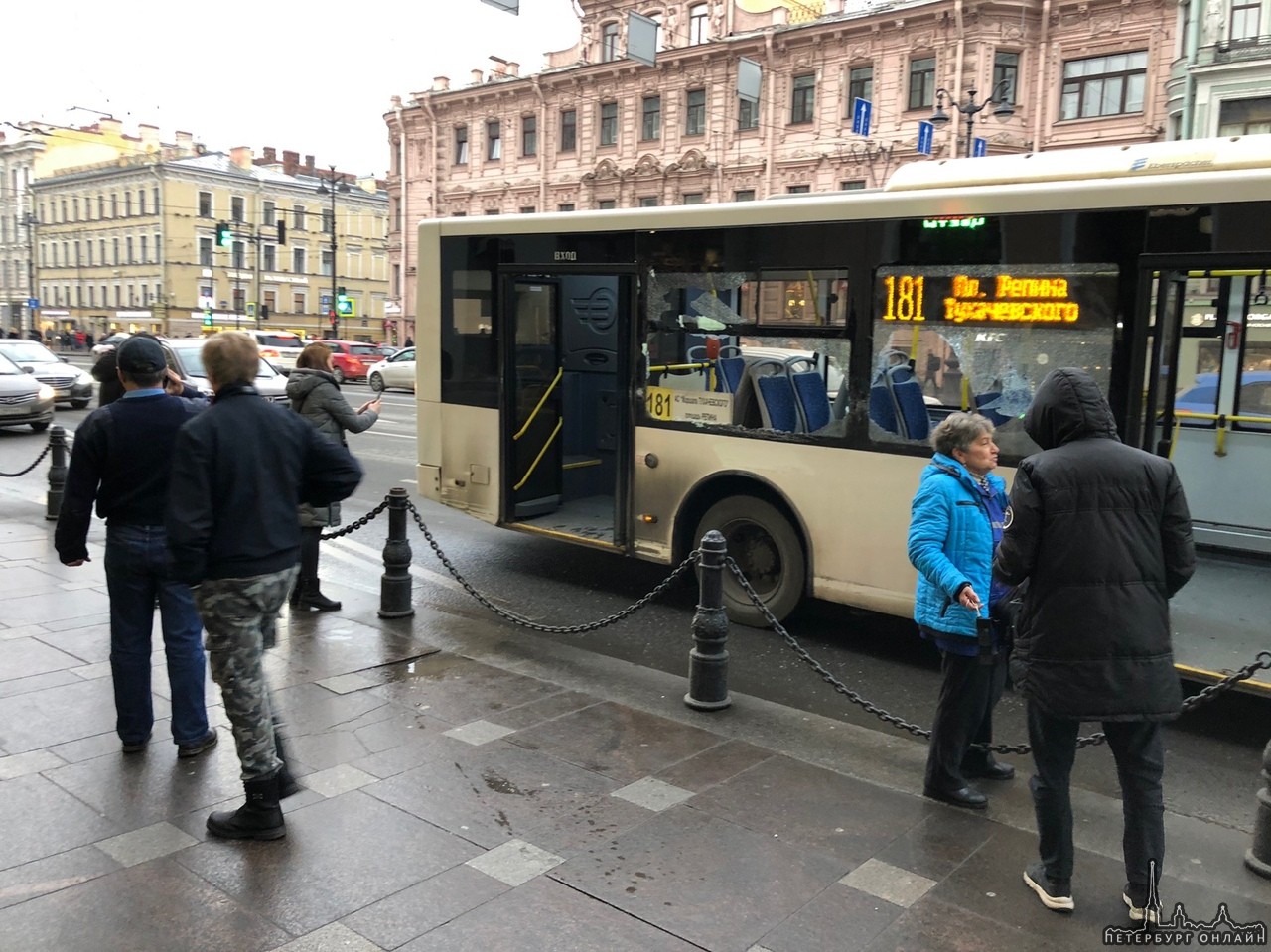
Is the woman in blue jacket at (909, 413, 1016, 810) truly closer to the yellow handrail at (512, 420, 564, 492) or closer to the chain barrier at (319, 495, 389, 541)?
the chain barrier at (319, 495, 389, 541)

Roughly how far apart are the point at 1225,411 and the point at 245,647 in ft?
23.6

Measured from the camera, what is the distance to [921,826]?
419 cm

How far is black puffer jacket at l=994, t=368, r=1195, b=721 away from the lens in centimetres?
329

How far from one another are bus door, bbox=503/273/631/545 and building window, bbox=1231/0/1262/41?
87.4 feet

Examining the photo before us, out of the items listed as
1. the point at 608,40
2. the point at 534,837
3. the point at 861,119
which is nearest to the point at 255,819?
the point at 534,837

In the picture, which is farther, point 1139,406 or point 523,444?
point 523,444

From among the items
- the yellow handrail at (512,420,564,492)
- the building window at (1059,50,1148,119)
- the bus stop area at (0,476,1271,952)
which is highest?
the building window at (1059,50,1148,119)

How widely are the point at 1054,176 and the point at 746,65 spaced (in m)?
17.8

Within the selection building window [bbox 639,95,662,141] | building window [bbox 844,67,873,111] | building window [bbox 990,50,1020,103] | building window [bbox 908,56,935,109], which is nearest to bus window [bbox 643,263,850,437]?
building window [bbox 990,50,1020,103]

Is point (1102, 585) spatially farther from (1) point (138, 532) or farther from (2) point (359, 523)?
(2) point (359, 523)

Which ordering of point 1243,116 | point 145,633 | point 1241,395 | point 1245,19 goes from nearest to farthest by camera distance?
point 145,633, point 1241,395, point 1245,19, point 1243,116

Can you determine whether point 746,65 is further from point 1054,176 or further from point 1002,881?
point 1002,881

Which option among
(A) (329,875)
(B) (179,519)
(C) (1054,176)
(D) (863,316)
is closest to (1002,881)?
(A) (329,875)

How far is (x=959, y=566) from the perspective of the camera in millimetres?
4180
